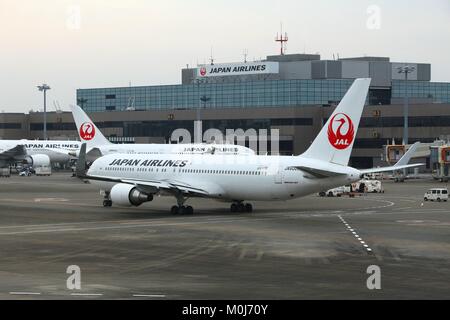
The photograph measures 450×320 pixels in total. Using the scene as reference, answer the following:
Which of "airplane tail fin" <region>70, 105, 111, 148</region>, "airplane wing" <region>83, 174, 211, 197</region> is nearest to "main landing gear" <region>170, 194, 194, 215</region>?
"airplane wing" <region>83, 174, 211, 197</region>

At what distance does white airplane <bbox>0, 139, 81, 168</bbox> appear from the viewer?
A: 457 feet

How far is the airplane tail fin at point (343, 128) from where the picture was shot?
59.1 metres

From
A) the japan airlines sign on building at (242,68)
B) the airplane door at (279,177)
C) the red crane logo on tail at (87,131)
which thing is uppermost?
the japan airlines sign on building at (242,68)

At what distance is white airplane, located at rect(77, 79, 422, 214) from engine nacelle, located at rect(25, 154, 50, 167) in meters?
75.8

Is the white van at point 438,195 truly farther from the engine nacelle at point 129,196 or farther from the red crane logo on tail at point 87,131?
the red crane logo on tail at point 87,131

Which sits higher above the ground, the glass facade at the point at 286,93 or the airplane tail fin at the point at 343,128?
the glass facade at the point at 286,93

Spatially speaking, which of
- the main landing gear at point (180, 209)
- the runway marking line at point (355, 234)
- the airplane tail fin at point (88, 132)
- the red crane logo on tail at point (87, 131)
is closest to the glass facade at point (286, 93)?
the airplane tail fin at point (88, 132)

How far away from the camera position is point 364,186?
94.9 metres

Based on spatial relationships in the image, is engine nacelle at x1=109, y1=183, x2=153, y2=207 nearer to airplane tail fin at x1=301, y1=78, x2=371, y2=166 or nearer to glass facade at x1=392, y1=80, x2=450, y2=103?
airplane tail fin at x1=301, y1=78, x2=371, y2=166

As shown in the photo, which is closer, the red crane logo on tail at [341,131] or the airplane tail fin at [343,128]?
the airplane tail fin at [343,128]

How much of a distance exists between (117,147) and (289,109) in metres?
56.4

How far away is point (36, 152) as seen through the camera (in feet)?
480

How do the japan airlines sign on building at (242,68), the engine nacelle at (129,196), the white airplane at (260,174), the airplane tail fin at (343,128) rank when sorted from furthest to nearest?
the japan airlines sign on building at (242,68) < the engine nacelle at (129,196) < the airplane tail fin at (343,128) < the white airplane at (260,174)
